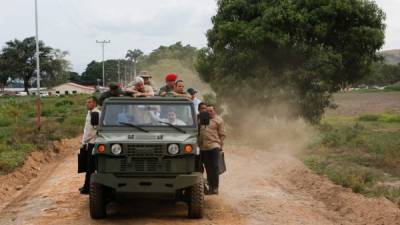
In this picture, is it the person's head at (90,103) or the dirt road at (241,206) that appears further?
the person's head at (90,103)

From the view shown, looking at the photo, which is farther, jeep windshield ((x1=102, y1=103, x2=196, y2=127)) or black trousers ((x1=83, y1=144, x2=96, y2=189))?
black trousers ((x1=83, y1=144, x2=96, y2=189))

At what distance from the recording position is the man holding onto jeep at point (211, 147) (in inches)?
446

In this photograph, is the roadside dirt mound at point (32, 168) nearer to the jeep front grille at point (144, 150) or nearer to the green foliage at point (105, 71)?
the jeep front grille at point (144, 150)

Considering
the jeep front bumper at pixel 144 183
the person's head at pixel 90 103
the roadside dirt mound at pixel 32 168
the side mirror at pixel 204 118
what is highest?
the person's head at pixel 90 103

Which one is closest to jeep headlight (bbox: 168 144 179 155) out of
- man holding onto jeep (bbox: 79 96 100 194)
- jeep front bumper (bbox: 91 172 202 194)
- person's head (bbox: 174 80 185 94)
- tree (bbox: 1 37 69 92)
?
jeep front bumper (bbox: 91 172 202 194)

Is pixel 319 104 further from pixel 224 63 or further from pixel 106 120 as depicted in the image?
pixel 106 120

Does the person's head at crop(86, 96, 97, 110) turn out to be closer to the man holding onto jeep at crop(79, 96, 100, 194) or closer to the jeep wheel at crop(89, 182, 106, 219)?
the man holding onto jeep at crop(79, 96, 100, 194)

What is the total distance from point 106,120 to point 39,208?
217cm

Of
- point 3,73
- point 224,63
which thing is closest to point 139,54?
point 3,73

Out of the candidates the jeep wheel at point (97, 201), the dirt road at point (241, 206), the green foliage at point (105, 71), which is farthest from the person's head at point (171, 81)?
the green foliage at point (105, 71)

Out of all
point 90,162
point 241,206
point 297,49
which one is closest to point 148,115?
point 90,162

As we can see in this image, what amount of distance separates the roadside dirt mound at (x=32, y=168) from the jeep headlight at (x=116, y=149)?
3734mm

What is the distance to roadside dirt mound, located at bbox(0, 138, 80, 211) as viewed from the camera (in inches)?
546

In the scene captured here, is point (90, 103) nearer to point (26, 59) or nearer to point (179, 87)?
point (179, 87)
